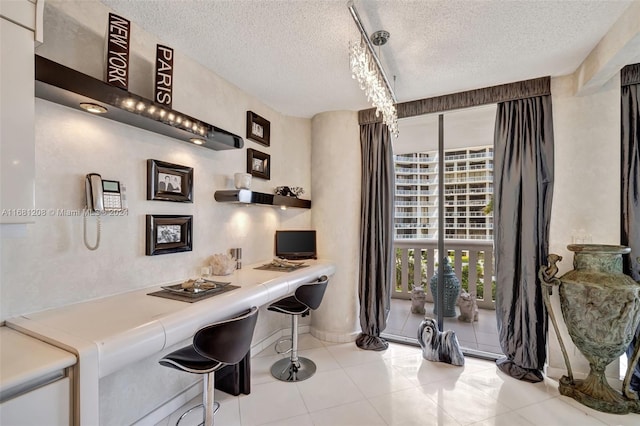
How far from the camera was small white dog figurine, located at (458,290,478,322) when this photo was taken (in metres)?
3.47

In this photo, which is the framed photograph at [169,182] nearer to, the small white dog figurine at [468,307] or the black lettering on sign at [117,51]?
the black lettering on sign at [117,51]

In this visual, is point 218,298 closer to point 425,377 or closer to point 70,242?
point 70,242

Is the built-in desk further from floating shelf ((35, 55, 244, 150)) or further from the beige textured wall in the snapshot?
the beige textured wall

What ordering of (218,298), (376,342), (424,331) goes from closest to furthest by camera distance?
(218,298), (424,331), (376,342)

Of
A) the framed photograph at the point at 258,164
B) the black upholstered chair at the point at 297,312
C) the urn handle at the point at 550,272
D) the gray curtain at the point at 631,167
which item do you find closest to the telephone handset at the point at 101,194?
the framed photograph at the point at 258,164

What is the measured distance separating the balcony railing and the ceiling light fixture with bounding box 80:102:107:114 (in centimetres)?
360

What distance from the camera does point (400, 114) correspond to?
307 centimetres

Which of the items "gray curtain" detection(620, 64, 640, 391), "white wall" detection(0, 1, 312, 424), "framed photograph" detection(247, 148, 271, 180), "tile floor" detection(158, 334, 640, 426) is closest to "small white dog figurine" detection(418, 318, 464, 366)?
"tile floor" detection(158, 334, 640, 426)

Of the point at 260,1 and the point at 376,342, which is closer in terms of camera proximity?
the point at 260,1

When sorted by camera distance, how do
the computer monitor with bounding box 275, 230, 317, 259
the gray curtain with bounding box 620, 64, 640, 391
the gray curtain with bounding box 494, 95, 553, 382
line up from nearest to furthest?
the gray curtain with bounding box 620, 64, 640, 391, the gray curtain with bounding box 494, 95, 553, 382, the computer monitor with bounding box 275, 230, 317, 259

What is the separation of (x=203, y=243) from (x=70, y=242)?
3.00ft

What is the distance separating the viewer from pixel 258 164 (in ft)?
9.72

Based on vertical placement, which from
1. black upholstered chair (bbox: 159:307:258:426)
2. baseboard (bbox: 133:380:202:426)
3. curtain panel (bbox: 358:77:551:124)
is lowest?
baseboard (bbox: 133:380:202:426)

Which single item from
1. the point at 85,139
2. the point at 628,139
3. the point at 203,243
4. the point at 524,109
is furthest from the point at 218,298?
the point at 628,139
